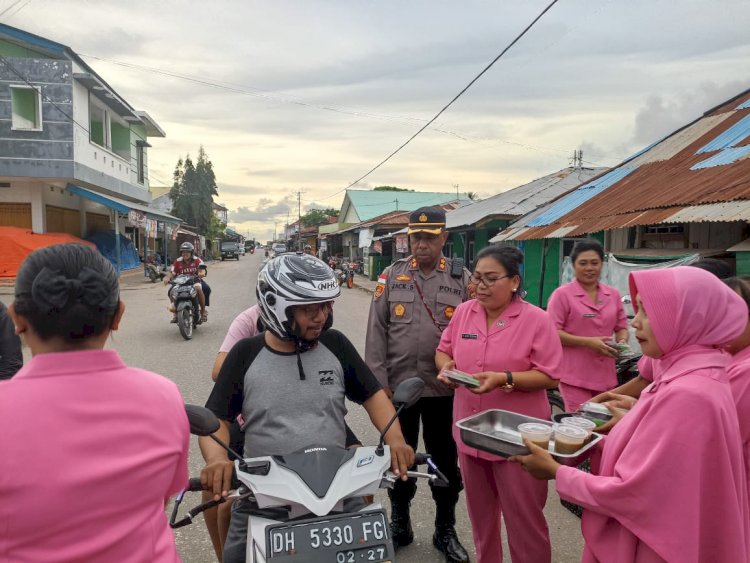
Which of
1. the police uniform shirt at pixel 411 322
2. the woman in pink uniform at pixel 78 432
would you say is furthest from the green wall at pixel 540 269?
the woman in pink uniform at pixel 78 432

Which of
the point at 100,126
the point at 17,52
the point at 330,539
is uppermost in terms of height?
the point at 17,52

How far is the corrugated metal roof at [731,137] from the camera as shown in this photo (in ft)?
30.0

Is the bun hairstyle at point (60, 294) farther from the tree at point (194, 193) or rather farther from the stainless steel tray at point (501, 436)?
the tree at point (194, 193)

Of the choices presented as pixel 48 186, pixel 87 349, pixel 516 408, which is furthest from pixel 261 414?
pixel 48 186

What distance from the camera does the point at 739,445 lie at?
65.7 inches

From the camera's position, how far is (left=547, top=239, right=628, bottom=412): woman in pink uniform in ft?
13.6

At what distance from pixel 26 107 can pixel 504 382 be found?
894 inches

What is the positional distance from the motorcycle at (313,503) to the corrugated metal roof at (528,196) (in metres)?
13.3

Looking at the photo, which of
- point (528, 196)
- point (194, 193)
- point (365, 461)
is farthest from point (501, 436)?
point (194, 193)

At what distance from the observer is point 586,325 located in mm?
4219

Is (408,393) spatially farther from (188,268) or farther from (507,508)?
(188,268)

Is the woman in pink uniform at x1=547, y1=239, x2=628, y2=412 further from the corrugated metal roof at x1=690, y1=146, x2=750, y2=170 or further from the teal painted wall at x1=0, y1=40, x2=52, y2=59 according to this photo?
the teal painted wall at x1=0, y1=40, x2=52, y2=59

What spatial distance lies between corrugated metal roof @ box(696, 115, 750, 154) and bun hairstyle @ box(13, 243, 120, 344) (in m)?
10.2

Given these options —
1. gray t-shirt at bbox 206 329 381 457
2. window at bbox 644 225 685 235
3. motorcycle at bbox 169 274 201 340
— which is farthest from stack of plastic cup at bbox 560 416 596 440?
motorcycle at bbox 169 274 201 340
